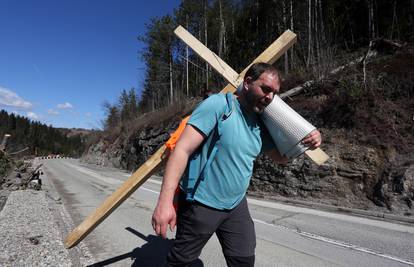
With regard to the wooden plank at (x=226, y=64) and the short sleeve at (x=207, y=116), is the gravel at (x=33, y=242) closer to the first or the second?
the wooden plank at (x=226, y=64)

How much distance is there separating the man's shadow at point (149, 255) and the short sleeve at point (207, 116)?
2.75m

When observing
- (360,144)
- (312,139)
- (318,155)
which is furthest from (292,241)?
(360,144)

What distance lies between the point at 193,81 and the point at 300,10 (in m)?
18.2

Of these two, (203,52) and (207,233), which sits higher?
(203,52)

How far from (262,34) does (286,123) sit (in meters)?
30.6

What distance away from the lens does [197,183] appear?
7.54ft

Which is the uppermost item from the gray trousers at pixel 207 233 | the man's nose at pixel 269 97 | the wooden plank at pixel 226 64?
the wooden plank at pixel 226 64

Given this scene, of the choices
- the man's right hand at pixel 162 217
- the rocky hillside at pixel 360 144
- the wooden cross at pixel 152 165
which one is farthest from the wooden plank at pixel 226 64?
the rocky hillside at pixel 360 144

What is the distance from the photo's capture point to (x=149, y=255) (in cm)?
502

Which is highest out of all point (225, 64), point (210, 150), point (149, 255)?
point (225, 64)

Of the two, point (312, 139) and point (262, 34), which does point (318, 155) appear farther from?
point (262, 34)

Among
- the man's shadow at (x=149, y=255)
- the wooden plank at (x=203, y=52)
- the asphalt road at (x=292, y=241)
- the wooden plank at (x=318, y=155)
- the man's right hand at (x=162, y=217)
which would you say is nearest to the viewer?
the man's right hand at (x=162, y=217)

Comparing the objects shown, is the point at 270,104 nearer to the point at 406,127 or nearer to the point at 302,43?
the point at 406,127

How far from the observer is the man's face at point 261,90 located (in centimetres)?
231
